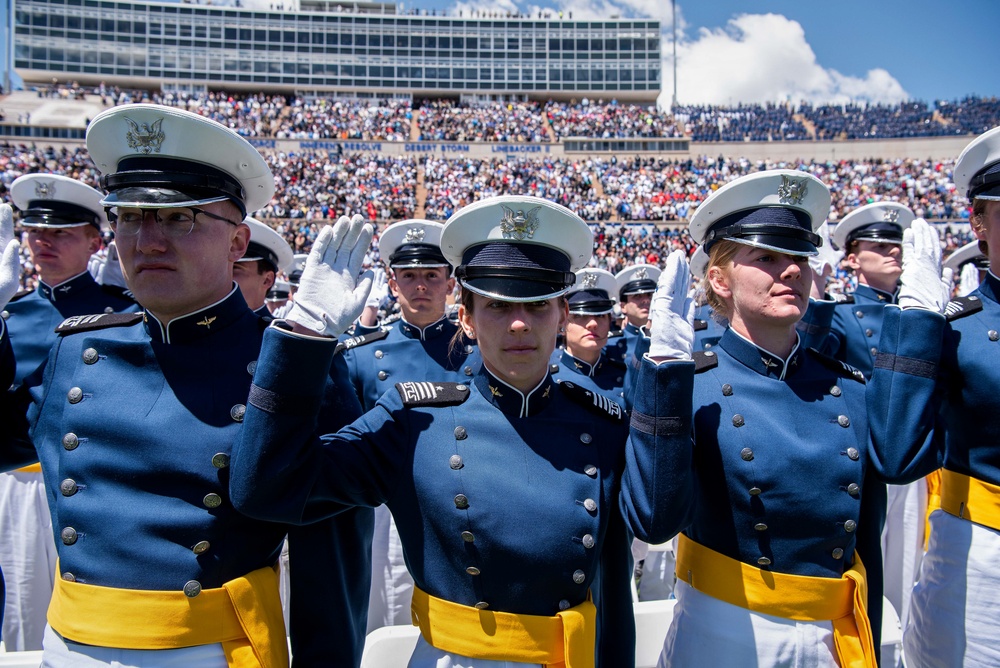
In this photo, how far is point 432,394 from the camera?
2.24 meters

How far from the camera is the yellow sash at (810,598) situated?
2.20 meters

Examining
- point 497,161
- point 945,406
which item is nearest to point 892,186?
point 497,161

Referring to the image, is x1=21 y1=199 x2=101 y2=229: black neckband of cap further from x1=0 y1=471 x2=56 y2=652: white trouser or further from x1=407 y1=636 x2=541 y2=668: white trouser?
x1=407 y1=636 x2=541 y2=668: white trouser

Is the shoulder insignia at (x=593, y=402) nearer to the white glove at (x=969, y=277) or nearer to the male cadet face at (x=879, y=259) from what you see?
the male cadet face at (x=879, y=259)

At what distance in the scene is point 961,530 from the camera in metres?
2.51

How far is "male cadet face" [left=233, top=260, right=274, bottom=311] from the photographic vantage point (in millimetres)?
4043

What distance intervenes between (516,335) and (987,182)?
190 cm

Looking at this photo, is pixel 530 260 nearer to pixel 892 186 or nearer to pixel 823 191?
pixel 823 191

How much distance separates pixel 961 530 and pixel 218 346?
2.76 meters

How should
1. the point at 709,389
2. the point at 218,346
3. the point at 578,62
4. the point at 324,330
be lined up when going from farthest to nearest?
1. the point at 578,62
2. the point at 709,389
3. the point at 218,346
4. the point at 324,330

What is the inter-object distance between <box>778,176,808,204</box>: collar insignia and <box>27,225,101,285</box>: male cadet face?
167 inches

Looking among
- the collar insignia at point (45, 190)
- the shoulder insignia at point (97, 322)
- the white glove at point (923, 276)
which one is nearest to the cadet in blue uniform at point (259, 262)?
the collar insignia at point (45, 190)

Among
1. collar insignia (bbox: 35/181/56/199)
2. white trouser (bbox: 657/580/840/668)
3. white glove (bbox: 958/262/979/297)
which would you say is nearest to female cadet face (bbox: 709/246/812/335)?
white trouser (bbox: 657/580/840/668)

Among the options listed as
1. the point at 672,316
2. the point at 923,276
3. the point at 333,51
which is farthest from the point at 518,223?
the point at 333,51
